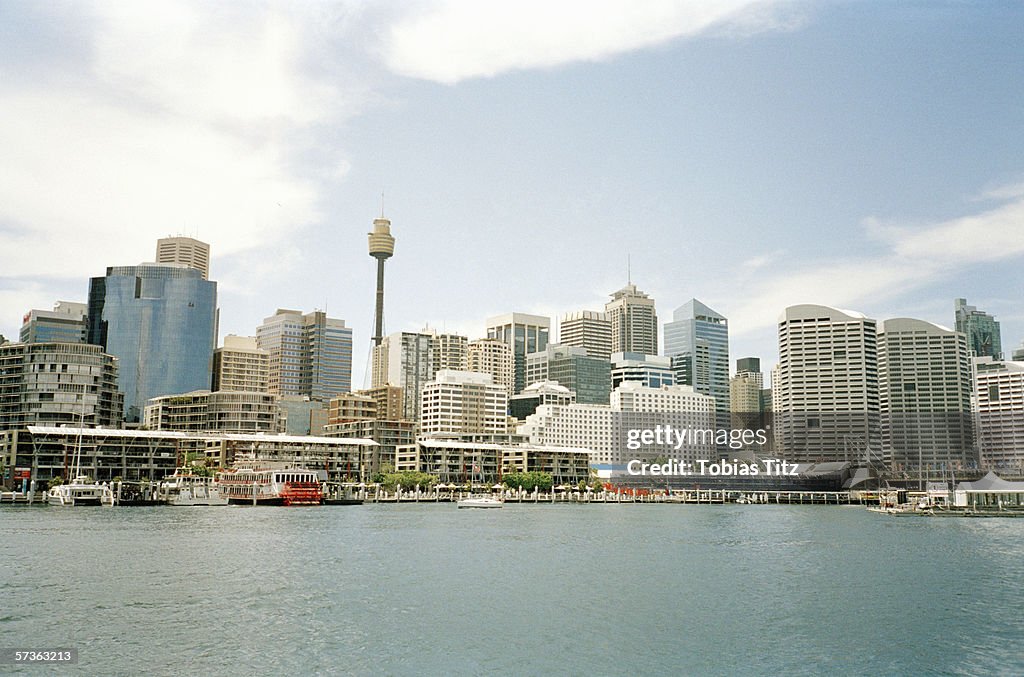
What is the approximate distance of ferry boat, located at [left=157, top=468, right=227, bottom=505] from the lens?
544ft

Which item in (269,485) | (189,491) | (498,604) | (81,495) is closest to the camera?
(498,604)

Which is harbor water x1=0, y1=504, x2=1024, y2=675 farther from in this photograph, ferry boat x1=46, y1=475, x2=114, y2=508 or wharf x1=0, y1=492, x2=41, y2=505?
wharf x1=0, y1=492, x2=41, y2=505

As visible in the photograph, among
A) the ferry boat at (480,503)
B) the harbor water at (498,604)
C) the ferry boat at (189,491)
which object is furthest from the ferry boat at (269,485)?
the harbor water at (498,604)

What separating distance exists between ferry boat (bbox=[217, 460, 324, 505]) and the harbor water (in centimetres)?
6653

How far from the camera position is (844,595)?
61.2 metres

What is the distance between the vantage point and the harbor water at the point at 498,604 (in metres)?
42.2

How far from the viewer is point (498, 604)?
56.0 m

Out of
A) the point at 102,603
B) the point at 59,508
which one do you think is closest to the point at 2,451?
the point at 59,508

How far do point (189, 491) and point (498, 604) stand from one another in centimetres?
12834

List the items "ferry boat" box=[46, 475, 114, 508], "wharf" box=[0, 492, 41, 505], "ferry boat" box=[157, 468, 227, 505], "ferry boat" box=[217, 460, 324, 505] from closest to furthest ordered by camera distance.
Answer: "ferry boat" box=[46, 475, 114, 508] → "wharf" box=[0, 492, 41, 505] → "ferry boat" box=[157, 468, 227, 505] → "ferry boat" box=[217, 460, 324, 505]

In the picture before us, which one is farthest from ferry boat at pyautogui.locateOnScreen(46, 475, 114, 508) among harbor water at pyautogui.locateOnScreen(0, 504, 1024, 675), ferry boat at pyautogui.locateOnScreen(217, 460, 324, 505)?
harbor water at pyautogui.locateOnScreen(0, 504, 1024, 675)

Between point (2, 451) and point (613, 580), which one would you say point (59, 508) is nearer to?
point (2, 451)

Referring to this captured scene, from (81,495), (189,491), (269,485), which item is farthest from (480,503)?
(81,495)

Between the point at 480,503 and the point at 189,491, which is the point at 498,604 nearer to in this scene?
the point at 189,491
